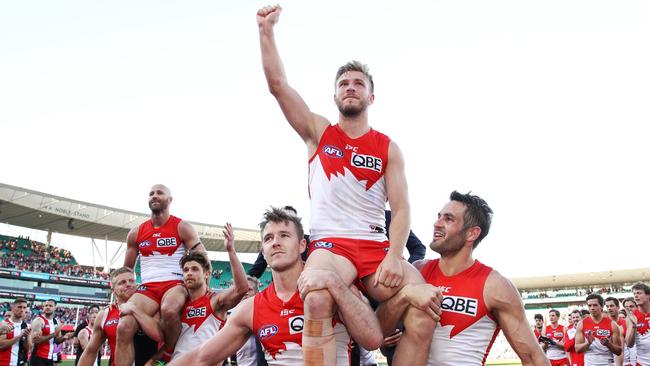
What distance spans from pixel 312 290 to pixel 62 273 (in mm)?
53993


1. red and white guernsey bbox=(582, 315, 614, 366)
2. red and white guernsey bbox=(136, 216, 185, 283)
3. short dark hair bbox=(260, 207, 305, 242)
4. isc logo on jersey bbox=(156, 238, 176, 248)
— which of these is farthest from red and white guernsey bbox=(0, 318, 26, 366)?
red and white guernsey bbox=(582, 315, 614, 366)

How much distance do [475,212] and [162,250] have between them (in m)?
4.53

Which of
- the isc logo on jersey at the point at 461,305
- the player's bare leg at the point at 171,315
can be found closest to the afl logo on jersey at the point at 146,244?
the player's bare leg at the point at 171,315

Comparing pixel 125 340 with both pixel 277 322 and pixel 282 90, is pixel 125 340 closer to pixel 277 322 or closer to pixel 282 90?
pixel 277 322

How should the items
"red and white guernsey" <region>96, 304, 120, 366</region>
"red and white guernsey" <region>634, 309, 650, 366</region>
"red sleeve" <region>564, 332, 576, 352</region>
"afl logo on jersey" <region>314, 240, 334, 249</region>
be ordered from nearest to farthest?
1. "afl logo on jersey" <region>314, 240, 334, 249</region>
2. "red and white guernsey" <region>96, 304, 120, 366</region>
3. "red and white guernsey" <region>634, 309, 650, 366</region>
4. "red sleeve" <region>564, 332, 576, 352</region>

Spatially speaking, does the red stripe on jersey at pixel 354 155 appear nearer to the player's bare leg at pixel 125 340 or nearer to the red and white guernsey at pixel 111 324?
the player's bare leg at pixel 125 340

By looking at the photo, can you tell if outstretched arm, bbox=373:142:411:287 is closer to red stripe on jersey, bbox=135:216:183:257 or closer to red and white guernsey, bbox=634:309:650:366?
red stripe on jersey, bbox=135:216:183:257

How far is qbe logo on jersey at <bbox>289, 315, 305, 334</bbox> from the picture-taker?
4652mm

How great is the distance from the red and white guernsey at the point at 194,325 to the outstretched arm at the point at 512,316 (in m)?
4.41

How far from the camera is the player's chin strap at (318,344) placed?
3768mm

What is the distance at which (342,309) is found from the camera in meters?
3.89

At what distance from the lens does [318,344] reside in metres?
3.78

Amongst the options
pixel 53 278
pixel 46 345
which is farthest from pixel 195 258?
pixel 53 278

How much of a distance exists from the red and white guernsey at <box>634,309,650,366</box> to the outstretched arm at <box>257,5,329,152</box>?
10.8 metres
